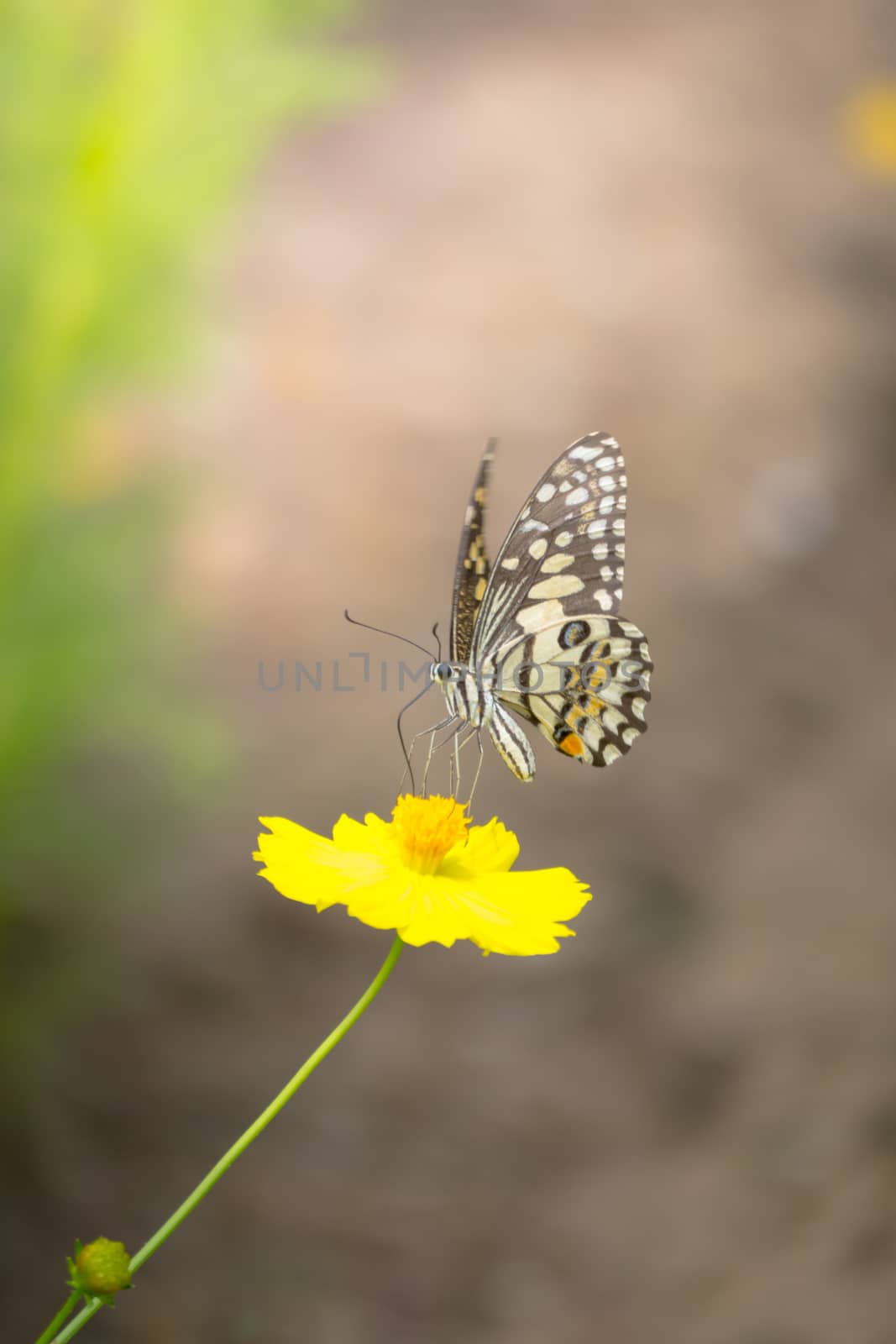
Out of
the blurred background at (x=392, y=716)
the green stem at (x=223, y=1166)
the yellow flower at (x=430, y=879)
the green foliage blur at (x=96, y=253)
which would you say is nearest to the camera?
the green stem at (x=223, y=1166)

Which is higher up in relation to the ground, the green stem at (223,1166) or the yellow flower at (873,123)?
the yellow flower at (873,123)

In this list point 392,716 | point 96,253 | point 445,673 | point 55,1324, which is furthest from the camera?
point 392,716

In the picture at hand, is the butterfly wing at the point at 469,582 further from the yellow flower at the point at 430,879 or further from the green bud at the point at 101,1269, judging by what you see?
the green bud at the point at 101,1269

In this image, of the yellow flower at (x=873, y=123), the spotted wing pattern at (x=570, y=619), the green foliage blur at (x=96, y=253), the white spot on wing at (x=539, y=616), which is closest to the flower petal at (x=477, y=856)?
the spotted wing pattern at (x=570, y=619)

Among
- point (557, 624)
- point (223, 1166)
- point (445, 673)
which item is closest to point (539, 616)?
point (557, 624)

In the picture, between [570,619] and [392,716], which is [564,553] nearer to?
[570,619]
